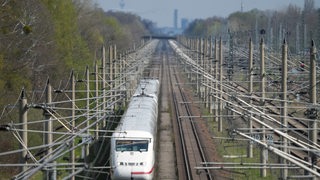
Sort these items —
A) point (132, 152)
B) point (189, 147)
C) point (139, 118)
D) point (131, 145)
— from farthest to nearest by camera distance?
1. point (189, 147)
2. point (139, 118)
3. point (131, 145)
4. point (132, 152)

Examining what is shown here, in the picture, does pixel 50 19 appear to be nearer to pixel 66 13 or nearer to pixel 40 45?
pixel 40 45

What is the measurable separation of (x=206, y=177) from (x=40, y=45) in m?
14.3

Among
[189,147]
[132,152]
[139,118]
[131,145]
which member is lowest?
[189,147]

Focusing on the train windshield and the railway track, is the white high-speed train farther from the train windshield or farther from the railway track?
the railway track

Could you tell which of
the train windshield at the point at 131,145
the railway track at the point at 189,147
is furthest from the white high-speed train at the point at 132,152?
the railway track at the point at 189,147

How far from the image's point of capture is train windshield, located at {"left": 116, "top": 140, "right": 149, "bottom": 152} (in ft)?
70.6

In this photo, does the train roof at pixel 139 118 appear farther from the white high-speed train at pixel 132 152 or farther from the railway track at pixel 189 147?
the railway track at pixel 189 147

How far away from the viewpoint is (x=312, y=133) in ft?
51.5

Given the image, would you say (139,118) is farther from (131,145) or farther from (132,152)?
(132,152)

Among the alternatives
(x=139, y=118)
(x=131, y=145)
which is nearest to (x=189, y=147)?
(x=139, y=118)

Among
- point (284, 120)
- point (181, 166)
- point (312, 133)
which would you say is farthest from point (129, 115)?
point (312, 133)

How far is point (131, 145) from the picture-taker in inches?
854

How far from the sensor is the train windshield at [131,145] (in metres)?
21.5


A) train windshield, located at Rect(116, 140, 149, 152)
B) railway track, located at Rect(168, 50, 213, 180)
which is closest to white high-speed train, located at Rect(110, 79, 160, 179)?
train windshield, located at Rect(116, 140, 149, 152)
